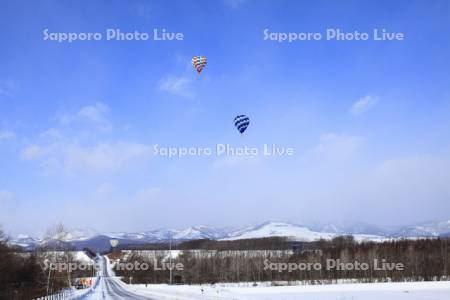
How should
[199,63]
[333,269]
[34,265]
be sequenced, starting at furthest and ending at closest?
[333,269]
[34,265]
[199,63]

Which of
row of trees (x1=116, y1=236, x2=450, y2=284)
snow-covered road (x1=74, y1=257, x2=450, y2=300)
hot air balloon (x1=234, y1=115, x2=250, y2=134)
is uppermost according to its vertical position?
hot air balloon (x1=234, y1=115, x2=250, y2=134)

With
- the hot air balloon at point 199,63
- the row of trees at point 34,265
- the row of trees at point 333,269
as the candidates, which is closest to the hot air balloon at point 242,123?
the hot air balloon at point 199,63

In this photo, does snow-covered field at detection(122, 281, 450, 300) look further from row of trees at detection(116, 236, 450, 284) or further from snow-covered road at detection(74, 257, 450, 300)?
row of trees at detection(116, 236, 450, 284)

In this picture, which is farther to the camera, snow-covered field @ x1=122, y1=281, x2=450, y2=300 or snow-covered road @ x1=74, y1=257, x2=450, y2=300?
snow-covered road @ x1=74, y1=257, x2=450, y2=300

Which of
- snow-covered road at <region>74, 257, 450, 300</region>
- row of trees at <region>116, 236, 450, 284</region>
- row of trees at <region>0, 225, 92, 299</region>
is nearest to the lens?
snow-covered road at <region>74, 257, 450, 300</region>

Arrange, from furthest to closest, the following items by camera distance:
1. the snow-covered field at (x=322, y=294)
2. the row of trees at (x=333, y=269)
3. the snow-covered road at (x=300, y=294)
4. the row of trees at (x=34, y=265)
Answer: the row of trees at (x=333, y=269), the row of trees at (x=34, y=265), the snow-covered road at (x=300, y=294), the snow-covered field at (x=322, y=294)

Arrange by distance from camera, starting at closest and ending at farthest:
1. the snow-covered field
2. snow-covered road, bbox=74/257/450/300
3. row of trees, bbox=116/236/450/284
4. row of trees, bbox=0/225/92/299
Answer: the snow-covered field → snow-covered road, bbox=74/257/450/300 → row of trees, bbox=0/225/92/299 → row of trees, bbox=116/236/450/284

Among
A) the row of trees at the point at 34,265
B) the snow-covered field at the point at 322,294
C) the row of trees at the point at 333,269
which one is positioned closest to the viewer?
the snow-covered field at the point at 322,294

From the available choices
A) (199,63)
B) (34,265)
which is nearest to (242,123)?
(199,63)

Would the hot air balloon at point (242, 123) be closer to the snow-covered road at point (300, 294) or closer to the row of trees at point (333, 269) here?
the snow-covered road at point (300, 294)

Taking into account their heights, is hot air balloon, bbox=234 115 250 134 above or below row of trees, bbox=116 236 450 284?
above

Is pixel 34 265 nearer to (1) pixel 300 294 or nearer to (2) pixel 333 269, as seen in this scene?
(1) pixel 300 294

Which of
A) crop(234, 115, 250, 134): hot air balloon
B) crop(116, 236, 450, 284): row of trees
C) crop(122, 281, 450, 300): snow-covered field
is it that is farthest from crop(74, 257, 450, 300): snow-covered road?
crop(116, 236, 450, 284): row of trees
